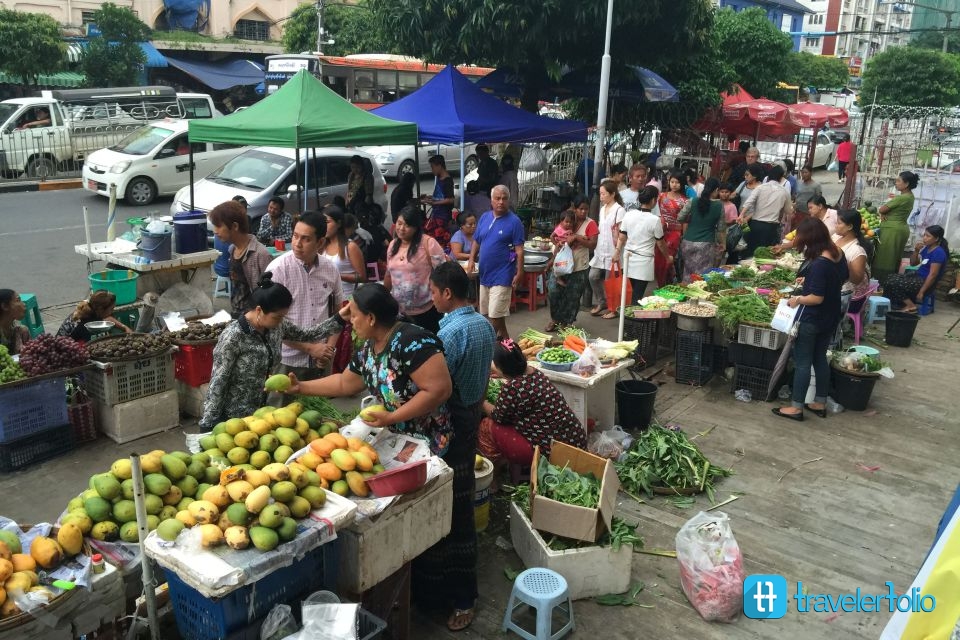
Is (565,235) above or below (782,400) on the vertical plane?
above

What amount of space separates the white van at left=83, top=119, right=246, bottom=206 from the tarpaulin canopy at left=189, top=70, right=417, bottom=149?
7.50 meters

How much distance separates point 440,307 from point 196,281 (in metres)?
4.66

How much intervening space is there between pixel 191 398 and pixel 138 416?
0.53 meters

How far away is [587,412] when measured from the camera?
655 centimetres

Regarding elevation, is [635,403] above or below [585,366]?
below

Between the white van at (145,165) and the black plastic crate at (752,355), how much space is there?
1260 centimetres

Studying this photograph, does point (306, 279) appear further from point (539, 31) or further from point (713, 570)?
point (539, 31)

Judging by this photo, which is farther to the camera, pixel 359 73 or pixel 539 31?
pixel 359 73

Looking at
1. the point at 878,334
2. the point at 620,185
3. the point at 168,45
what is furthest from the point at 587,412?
the point at 168,45

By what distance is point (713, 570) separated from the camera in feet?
14.4

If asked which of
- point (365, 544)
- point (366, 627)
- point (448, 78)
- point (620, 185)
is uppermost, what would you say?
point (448, 78)

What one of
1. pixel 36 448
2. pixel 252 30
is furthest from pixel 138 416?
pixel 252 30

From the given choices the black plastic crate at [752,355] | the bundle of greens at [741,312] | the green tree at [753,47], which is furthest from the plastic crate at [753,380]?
the green tree at [753,47]

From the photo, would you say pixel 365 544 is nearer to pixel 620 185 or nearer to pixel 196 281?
pixel 196 281
